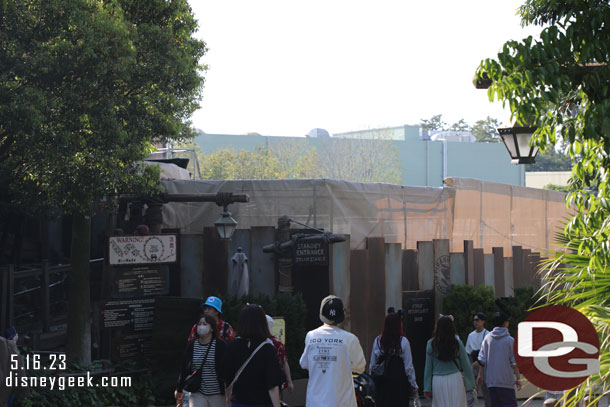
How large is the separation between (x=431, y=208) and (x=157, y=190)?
6510 millimetres

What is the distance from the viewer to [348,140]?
6475 centimetres

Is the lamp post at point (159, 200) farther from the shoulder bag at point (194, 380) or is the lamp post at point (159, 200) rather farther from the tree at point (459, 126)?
the tree at point (459, 126)

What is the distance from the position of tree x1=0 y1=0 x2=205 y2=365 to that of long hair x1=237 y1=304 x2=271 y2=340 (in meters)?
6.07

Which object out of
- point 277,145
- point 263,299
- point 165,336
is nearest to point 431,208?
point 263,299

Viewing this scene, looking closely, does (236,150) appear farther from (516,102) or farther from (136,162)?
(516,102)

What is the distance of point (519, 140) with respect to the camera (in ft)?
25.6

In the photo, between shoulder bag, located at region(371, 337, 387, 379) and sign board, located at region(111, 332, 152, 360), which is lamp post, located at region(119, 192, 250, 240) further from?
shoulder bag, located at region(371, 337, 387, 379)

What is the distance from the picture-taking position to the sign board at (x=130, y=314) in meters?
11.6

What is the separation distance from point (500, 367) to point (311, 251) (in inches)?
175

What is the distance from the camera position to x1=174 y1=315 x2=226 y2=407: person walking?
7.39 meters

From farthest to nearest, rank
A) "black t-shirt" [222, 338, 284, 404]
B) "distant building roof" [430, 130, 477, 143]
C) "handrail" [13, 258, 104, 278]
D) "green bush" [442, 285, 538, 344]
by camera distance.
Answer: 1. "distant building roof" [430, 130, 477, 143]
2. "handrail" [13, 258, 104, 278]
3. "green bush" [442, 285, 538, 344]
4. "black t-shirt" [222, 338, 284, 404]

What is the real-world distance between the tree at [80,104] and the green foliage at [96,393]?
103 cm

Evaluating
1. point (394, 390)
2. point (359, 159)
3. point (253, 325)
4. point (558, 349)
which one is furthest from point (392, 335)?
point (359, 159)

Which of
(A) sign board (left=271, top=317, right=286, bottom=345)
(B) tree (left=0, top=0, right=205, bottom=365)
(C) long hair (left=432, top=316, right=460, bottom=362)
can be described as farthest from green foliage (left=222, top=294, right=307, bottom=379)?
(C) long hair (left=432, top=316, right=460, bottom=362)
